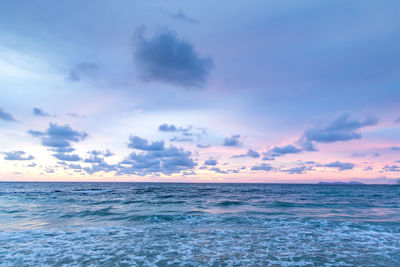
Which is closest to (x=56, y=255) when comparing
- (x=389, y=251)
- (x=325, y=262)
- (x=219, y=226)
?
(x=219, y=226)

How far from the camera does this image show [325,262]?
10125mm

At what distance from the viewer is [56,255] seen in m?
10.9

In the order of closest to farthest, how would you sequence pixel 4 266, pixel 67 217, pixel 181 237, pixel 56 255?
pixel 4 266 < pixel 56 255 < pixel 181 237 < pixel 67 217

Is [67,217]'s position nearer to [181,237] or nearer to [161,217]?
[161,217]

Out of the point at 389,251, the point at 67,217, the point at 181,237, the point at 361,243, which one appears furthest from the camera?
the point at 67,217

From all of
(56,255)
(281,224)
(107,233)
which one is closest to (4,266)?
(56,255)

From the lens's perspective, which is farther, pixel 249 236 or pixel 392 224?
pixel 392 224

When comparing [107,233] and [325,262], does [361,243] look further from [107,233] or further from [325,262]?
[107,233]

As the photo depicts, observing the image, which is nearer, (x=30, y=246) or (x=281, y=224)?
(x=30, y=246)

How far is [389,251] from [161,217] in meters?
16.9

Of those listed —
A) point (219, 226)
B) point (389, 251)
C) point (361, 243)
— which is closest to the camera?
point (389, 251)

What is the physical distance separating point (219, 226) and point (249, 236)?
3.51 meters

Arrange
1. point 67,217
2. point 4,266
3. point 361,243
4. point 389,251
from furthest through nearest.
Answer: point 67,217 → point 361,243 → point 389,251 → point 4,266

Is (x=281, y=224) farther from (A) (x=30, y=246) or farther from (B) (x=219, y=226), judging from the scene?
(A) (x=30, y=246)
